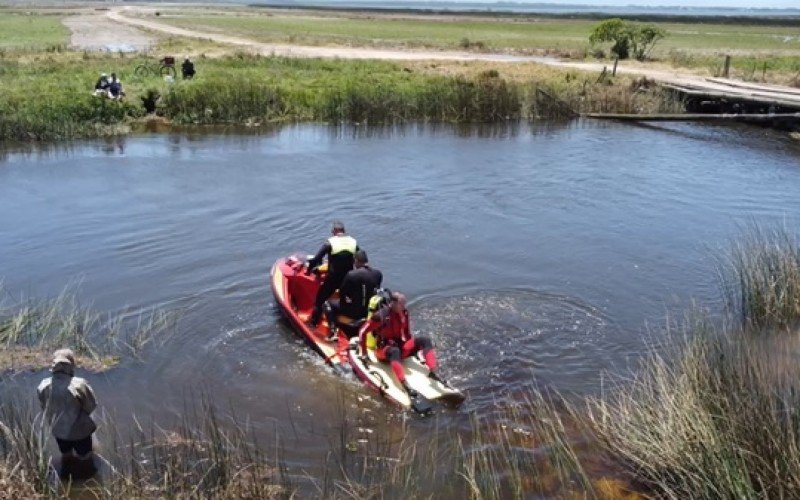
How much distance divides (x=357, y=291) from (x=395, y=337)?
1.03m

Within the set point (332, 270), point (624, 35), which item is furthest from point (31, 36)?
point (332, 270)

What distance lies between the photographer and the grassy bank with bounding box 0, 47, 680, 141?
27.5 m

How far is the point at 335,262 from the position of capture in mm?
12227

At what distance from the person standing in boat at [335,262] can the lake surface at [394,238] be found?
73cm

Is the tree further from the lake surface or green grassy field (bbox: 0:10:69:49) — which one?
green grassy field (bbox: 0:10:69:49)

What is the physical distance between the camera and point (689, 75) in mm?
43125

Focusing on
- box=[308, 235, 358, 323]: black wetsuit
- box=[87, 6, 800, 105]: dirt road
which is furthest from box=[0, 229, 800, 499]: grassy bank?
box=[87, 6, 800, 105]: dirt road

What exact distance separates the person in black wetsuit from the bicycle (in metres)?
24.6

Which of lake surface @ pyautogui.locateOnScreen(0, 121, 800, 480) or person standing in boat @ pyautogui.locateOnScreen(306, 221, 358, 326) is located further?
person standing in boat @ pyautogui.locateOnScreen(306, 221, 358, 326)

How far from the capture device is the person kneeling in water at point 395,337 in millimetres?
10875

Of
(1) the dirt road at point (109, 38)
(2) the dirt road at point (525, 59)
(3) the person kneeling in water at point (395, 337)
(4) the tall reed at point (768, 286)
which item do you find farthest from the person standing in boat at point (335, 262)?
(1) the dirt road at point (109, 38)

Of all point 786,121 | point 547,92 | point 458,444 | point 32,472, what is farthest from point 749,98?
point 32,472

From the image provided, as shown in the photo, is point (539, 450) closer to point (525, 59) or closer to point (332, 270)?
point (332, 270)

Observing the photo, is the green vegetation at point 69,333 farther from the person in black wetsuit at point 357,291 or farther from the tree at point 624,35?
the tree at point 624,35
